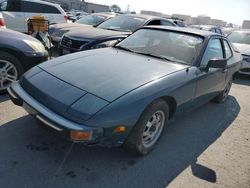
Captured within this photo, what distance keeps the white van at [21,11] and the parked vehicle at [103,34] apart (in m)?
4.07

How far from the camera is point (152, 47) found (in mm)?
4090

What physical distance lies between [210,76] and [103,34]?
3352 mm

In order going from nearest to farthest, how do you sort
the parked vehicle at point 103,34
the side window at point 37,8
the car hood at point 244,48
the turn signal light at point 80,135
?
the turn signal light at point 80,135
the parked vehicle at point 103,34
the car hood at point 244,48
the side window at point 37,8

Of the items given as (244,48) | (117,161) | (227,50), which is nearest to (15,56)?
(117,161)

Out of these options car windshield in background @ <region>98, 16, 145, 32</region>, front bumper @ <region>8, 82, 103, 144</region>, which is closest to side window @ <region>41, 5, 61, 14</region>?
car windshield in background @ <region>98, 16, 145, 32</region>

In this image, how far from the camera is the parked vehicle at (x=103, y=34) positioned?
625 centimetres

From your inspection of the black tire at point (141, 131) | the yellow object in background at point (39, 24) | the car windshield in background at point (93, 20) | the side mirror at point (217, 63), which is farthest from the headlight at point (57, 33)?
the black tire at point (141, 131)

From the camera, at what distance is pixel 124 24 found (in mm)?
7484

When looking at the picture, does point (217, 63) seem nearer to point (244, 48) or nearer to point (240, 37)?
point (244, 48)

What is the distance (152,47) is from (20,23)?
303 inches

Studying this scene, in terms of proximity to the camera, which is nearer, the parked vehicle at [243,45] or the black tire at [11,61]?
the black tire at [11,61]

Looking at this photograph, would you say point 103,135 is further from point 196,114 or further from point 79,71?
point 196,114

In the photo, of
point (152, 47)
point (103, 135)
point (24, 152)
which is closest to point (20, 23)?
point (152, 47)

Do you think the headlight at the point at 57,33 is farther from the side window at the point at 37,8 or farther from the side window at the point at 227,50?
the side window at the point at 227,50
